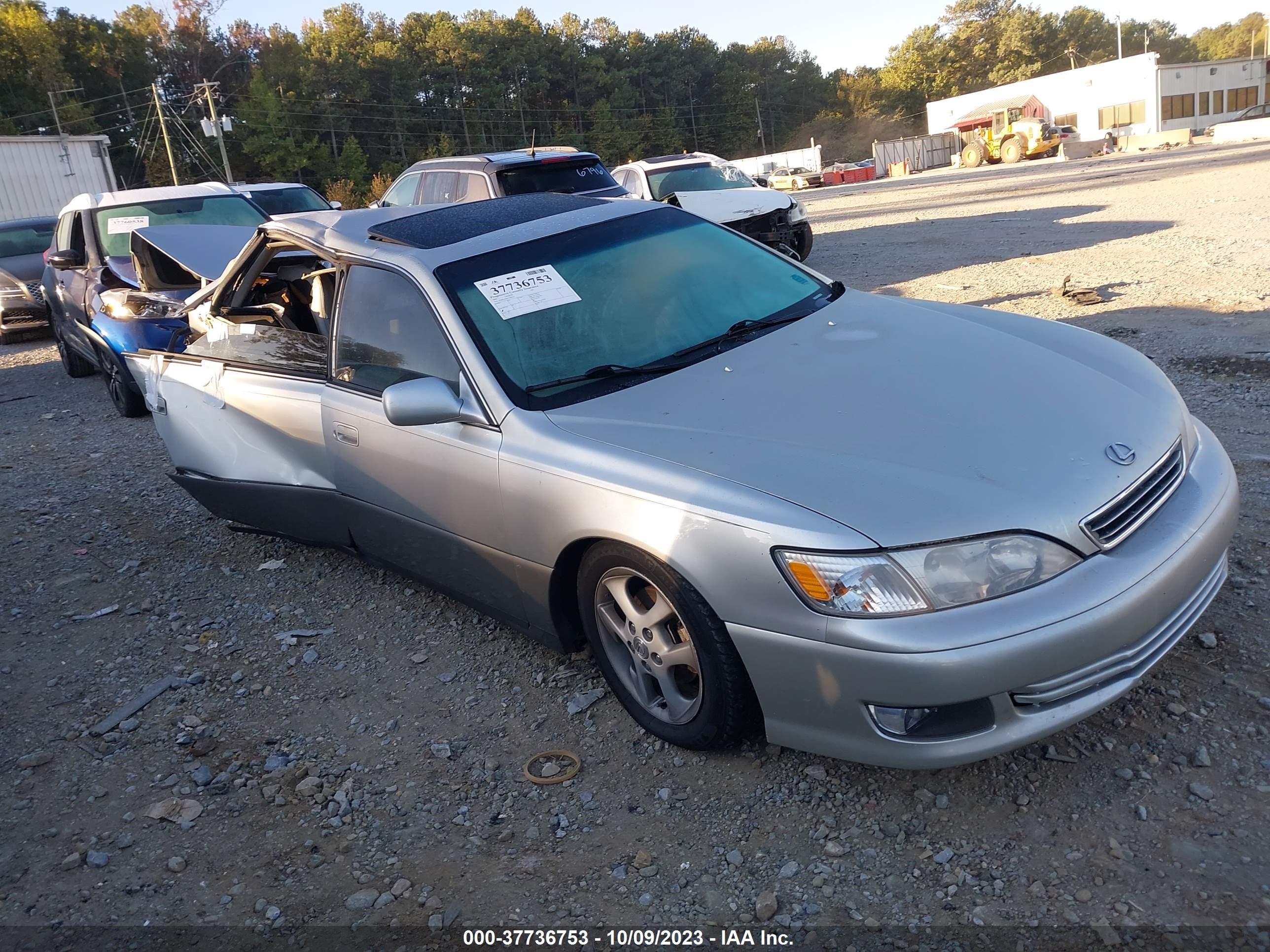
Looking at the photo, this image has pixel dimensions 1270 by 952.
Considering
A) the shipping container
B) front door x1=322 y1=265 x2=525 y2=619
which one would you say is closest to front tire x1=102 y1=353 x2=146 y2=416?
front door x1=322 y1=265 x2=525 y2=619

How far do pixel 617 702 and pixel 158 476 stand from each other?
4.64 metres

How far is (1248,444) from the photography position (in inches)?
180

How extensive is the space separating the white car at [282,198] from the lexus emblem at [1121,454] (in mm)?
8894

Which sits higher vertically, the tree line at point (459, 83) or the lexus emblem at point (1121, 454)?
the tree line at point (459, 83)

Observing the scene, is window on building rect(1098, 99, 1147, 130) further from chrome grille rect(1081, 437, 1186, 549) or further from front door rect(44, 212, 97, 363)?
chrome grille rect(1081, 437, 1186, 549)

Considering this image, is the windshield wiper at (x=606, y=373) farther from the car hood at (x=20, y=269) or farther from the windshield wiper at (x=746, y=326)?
the car hood at (x=20, y=269)

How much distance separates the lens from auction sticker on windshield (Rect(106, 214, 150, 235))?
888cm

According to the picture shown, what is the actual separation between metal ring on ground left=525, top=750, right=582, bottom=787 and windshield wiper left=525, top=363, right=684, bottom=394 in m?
1.19

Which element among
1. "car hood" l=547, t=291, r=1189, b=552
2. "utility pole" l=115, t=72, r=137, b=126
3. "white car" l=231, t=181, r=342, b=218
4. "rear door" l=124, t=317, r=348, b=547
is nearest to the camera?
"car hood" l=547, t=291, r=1189, b=552

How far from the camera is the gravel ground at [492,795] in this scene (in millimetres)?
2322

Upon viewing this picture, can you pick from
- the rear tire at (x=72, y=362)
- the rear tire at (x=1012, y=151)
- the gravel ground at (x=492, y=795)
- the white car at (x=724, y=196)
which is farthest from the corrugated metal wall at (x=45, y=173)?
the rear tire at (x=1012, y=151)

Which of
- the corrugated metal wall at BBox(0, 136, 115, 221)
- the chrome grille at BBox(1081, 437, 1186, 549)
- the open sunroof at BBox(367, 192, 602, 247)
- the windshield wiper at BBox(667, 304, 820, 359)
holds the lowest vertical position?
the chrome grille at BBox(1081, 437, 1186, 549)

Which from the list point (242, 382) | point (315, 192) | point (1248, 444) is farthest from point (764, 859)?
point (315, 192)

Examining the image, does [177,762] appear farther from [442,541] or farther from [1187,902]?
[1187,902]
